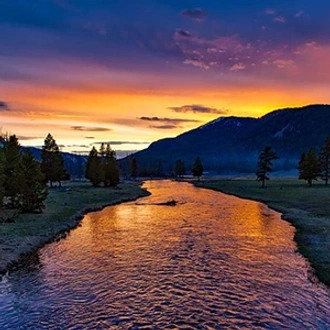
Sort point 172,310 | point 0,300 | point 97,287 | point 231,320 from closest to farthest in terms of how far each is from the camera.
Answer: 1. point 231,320
2. point 172,310
3. point 0,300
4. point 97,287

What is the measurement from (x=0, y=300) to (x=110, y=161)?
95.2m

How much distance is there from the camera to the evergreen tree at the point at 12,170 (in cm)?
4847

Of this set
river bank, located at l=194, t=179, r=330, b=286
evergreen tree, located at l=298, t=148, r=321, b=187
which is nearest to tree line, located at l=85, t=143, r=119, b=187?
river bank, located at l=194, t=179, r=330, b=286

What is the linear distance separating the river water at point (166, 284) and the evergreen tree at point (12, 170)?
54.4 ft

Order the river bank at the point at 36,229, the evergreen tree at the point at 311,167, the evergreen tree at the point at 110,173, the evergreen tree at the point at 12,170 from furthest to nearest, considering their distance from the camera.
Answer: the evergreen tree at the point at 110,173 < the evergreen tree at the point at 311,167 < the evergreen tree at the point at 12,170 < the river bank at the point at 36,229

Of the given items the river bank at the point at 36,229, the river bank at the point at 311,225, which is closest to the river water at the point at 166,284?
the river bank at the point at 311,225

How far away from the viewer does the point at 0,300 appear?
1962cm

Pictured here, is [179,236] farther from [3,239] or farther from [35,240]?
[3,239]

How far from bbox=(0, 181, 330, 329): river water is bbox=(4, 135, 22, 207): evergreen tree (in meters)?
16.6

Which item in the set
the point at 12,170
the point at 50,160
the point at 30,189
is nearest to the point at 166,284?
the point at 30,189

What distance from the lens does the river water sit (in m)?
17.2

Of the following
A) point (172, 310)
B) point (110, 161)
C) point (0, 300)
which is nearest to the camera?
point (172, 310)

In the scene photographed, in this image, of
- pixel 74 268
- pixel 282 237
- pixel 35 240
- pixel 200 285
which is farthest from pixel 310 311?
pixel 35 240

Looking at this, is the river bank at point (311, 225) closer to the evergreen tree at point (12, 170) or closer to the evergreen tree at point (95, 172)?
the evergreen tree at point (12, 170)
